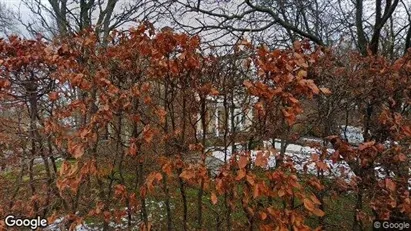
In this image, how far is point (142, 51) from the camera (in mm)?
2504

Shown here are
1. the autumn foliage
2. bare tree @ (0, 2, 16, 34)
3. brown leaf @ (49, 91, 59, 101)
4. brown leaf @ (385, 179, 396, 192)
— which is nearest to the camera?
the autumn foliage

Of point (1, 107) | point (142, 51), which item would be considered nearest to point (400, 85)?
point (142, 51)

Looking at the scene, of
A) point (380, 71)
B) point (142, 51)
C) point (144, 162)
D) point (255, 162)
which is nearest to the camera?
point (255, 162)

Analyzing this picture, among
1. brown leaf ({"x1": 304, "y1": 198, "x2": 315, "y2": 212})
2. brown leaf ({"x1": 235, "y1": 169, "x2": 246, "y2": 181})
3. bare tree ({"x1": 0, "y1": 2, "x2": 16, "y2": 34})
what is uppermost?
bare tree ({"x1": 0, "y1": 2, "x2": 16, "y2": 34})

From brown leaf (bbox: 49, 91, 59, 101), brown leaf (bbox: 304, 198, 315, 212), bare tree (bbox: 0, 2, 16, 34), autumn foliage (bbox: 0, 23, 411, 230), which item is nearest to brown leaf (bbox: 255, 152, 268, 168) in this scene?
autumn foliage (bbox: 0, 23, 411, 230)

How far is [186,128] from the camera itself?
2752 millimetres

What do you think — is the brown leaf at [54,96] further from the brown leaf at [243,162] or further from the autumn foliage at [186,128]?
the brown leaf at [243,162]

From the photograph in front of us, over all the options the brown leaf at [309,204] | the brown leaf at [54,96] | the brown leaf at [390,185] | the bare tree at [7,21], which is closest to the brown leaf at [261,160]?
the brown leaf at [309,204]

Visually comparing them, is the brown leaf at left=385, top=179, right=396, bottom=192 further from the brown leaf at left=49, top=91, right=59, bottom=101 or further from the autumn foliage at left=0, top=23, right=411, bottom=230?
the brown leaf at left=49, top=91, right=59, bottom=101

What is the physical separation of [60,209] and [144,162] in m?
→ 0.97

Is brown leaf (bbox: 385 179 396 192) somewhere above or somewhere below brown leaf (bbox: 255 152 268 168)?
below

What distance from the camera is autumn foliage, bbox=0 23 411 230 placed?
2297mm

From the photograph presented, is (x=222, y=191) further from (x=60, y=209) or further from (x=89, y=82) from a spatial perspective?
(x=60, y=209)

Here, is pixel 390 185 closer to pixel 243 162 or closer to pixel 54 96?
pixel 243 162
